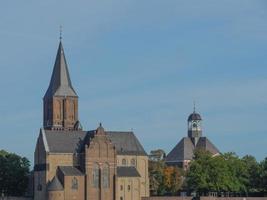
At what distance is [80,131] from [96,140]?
5.05 m

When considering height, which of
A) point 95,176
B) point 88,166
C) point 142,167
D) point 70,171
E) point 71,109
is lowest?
point 95,176

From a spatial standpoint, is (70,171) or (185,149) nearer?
(70,171)

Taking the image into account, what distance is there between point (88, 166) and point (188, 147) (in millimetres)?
50293

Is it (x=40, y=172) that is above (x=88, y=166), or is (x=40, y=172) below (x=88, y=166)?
below

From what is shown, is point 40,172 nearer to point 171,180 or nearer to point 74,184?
point 74,184

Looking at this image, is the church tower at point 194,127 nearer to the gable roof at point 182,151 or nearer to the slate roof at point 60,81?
the gable roof at point 182,151

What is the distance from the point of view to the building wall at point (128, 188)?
120m

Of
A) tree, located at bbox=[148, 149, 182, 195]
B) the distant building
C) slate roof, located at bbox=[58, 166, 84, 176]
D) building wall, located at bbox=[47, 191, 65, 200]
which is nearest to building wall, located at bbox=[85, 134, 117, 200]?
slate roof, located at bbox=[58, 166, 84, 176]

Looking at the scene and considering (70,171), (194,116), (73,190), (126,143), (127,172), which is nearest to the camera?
(73,190)

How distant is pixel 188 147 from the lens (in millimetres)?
163250

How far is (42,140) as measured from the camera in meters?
118

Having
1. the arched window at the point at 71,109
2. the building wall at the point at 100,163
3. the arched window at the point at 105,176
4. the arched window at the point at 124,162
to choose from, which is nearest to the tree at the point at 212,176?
the arched window at the point at 124,162

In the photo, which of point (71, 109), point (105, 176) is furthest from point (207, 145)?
point (105, 176)

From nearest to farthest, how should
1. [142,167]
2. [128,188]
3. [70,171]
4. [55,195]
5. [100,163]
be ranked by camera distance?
[55,195] → [70,171] → [100,163] → [128,188] → [142,167]
